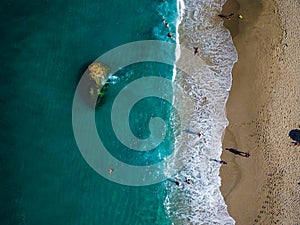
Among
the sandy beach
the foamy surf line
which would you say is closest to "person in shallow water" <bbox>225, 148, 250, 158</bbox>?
the sandy beach

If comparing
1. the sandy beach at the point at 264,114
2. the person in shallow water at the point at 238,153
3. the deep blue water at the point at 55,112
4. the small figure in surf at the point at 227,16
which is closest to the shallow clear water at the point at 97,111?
the deep blue water at the point at 55,112

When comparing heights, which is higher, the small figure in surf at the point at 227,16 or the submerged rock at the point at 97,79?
the small figure in surf at the point at 227,16

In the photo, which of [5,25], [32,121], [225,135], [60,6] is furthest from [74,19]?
[225,135]

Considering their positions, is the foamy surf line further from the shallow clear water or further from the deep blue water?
the deep blue water

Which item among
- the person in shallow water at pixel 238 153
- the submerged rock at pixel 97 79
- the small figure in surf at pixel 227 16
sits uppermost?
the small figure in surf at pixel 227 16

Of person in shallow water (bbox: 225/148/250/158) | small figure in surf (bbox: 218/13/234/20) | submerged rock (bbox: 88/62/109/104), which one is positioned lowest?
person in shallow water (bbox: 225/148/250/158)

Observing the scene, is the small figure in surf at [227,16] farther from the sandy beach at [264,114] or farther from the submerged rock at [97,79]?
the submerged rock at [97,79]

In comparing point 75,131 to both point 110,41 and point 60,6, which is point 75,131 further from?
point 60,6
